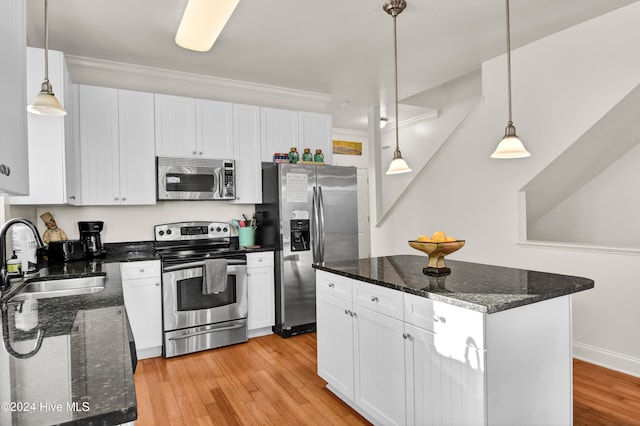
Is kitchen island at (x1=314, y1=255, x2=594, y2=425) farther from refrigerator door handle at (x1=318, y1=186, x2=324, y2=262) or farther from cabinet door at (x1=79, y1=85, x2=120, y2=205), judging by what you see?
cabinet door at (x1=79, y1=85, x2=120, y2=205)

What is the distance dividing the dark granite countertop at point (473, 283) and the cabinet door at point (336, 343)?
9.6 inches

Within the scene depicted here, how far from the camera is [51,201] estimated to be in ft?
9.43

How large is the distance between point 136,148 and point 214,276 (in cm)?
144

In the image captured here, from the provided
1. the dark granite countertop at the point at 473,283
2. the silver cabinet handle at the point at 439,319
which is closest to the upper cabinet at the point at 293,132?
the dark granite countertop at the point at 473,283

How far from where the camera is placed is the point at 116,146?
363 centimetres

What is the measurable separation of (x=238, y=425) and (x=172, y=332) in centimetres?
142

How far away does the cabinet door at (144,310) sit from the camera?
3.39 m

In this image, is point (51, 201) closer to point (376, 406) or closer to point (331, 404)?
point (331, 404)

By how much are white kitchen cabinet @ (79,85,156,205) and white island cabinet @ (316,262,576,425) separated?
8.16ft

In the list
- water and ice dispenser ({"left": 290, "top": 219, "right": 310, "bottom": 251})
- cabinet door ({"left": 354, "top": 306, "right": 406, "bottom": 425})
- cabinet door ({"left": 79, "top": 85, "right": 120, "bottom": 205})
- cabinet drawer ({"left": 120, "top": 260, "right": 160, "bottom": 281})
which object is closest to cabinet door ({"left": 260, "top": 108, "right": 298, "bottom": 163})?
water and ice dispenser ({"left": 290, "top": 219, "right": 310, "bottom": 251})

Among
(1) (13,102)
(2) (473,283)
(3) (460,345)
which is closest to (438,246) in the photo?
(2) (473,283)

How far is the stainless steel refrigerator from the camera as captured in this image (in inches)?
158

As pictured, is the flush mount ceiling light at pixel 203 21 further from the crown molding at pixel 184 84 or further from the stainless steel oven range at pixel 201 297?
the stainless steel oven range at pixel 201 297

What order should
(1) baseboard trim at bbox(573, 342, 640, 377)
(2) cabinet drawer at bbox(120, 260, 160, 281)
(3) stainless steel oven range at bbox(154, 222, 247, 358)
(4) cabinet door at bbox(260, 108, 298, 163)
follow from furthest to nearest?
(4) cabinet door at bbox(260, 108, 298, 163) < (3) stainless steel oven range at bbox(154, 222, 247, 358) < (2) cabinet drawer at bbox(120, 260, 160, 281) < (1) baseboard trim at bbox(573, 342, 640, 377)
